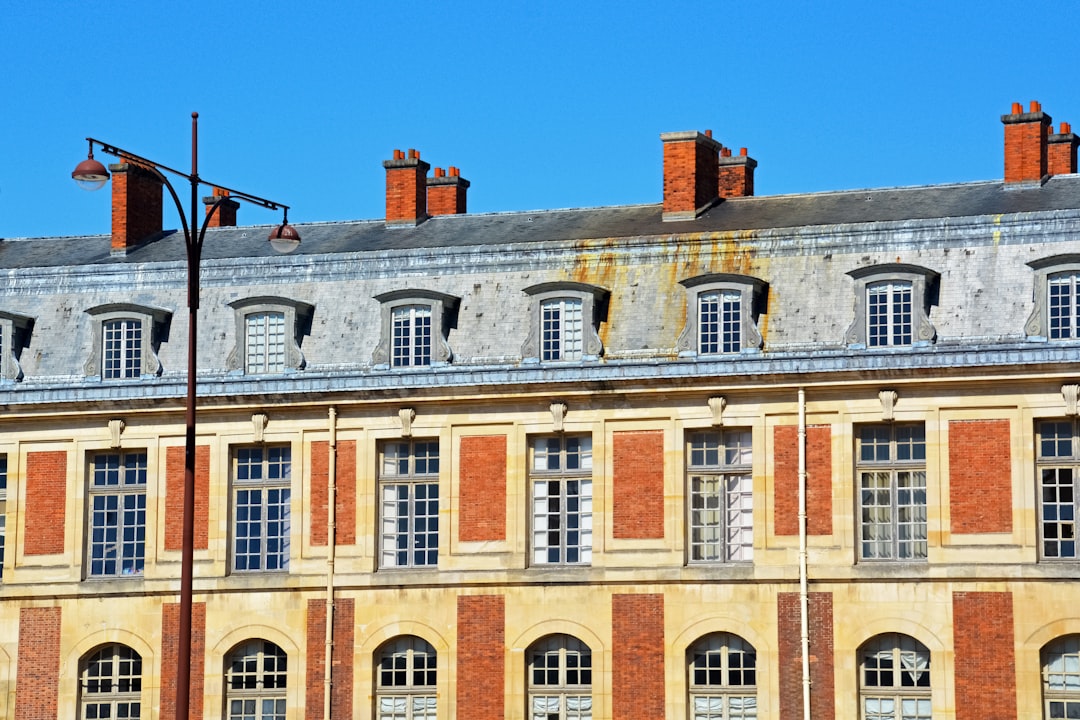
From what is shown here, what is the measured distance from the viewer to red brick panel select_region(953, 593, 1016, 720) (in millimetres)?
32750

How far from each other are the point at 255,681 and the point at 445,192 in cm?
1014

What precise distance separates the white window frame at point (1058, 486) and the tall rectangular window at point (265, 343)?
12.4 m

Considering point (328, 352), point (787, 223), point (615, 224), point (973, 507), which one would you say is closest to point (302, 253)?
point (328, 352)

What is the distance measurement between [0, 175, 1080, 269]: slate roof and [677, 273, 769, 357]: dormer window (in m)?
1.28

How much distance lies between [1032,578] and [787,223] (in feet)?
23.9

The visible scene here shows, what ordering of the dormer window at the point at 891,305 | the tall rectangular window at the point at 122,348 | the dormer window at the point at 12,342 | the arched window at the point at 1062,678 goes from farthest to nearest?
the dormer window at the point at 12,342 → the tall rectangular window at the point at 122,348 → the dormer window at the point at 891,305 → the arched window at the point at 1062,678

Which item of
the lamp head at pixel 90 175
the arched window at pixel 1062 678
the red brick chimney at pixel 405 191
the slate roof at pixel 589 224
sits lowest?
the arched window at pixel 1062 678

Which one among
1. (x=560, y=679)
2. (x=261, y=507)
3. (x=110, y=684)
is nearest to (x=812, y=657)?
(x=560, y=679)

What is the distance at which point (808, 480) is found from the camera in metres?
34.3

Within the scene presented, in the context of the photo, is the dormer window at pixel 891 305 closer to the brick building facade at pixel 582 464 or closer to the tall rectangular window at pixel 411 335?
the brick building facade at pixel 582 464

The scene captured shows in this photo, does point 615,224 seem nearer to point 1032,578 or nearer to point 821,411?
point 821,411

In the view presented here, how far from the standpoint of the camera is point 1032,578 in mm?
32844

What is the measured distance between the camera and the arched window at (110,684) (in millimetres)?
37188

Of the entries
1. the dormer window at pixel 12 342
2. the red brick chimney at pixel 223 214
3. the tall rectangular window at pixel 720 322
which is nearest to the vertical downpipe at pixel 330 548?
the dormer window at pixel 12 342
